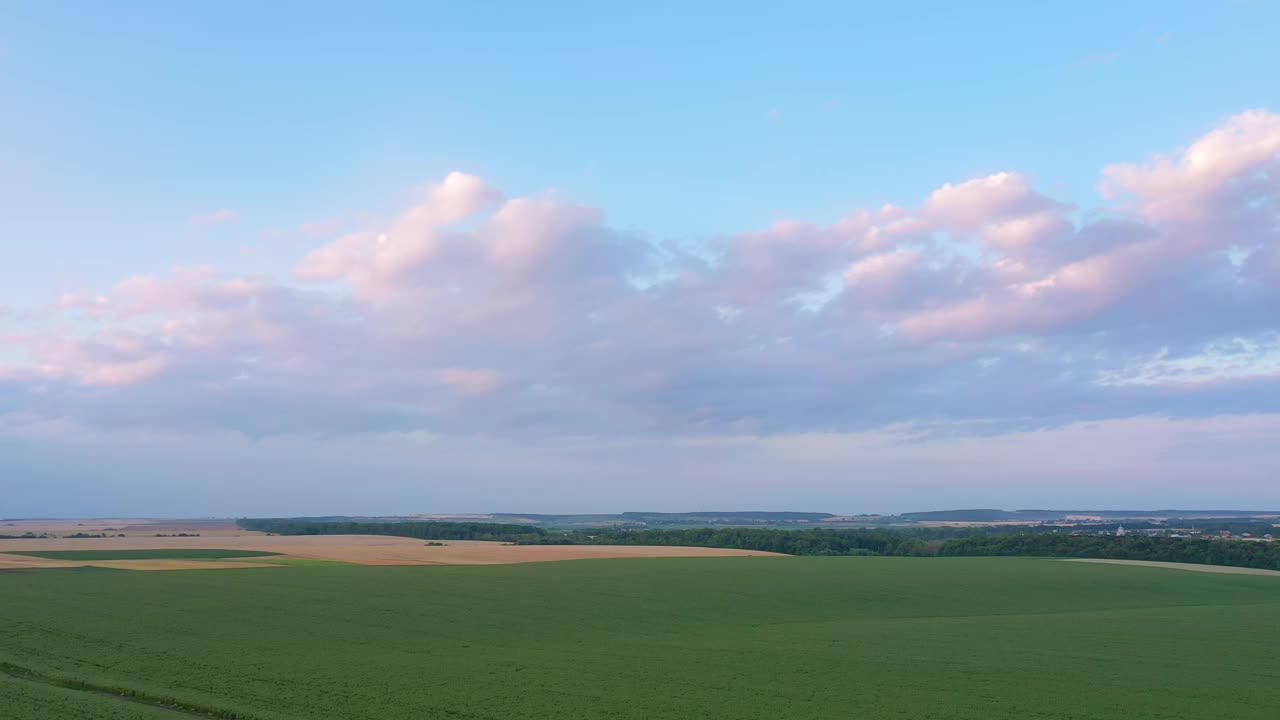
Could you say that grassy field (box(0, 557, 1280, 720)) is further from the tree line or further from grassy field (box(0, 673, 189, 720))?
the tree line

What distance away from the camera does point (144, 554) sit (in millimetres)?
76812

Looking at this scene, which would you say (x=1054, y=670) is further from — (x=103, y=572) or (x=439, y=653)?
(x=103, y=572)

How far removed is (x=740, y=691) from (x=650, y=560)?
2192 inches

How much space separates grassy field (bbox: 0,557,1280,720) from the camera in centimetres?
2191

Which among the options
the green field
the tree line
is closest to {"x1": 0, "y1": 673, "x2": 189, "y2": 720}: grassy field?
the green field

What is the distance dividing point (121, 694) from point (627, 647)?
1616 centimetres

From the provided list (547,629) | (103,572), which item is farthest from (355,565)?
(547,629)

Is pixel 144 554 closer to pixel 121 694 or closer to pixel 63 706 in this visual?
pixel 121 694

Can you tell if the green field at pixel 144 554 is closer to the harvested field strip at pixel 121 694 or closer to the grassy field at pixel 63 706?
the harvested field strip at pixel 121 694

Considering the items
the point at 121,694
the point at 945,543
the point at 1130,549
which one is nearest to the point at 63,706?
the point at 121,694

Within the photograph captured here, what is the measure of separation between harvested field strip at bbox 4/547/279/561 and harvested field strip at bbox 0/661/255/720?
54.4 meters

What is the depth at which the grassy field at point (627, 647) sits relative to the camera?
2191cm

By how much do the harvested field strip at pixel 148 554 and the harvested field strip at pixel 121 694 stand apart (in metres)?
54.4

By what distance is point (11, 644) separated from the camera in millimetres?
27906
